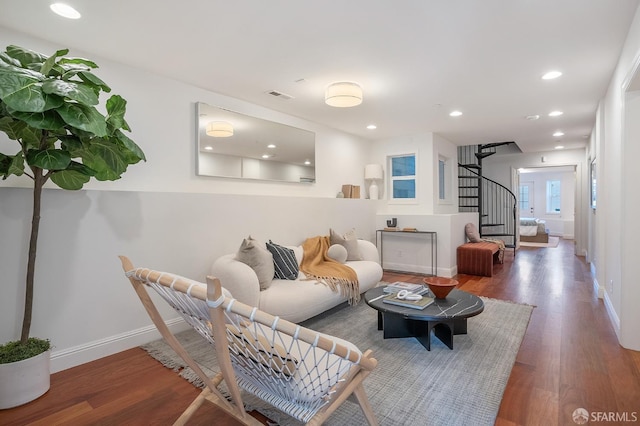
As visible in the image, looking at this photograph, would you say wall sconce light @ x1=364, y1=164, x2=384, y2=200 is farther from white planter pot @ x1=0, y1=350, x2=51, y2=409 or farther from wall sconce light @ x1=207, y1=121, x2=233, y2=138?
white planter pot @ x1=0, y1=350, x2=51, y2=409

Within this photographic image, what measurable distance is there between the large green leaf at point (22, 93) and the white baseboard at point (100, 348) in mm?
1755

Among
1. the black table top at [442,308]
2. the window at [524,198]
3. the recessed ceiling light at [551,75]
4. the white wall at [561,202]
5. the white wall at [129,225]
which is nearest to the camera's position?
the white wall at [129,225]

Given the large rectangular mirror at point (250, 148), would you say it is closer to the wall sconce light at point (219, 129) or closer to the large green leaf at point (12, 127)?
the wall sconce light at point (219, 129)

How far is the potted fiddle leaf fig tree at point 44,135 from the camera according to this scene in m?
1.62

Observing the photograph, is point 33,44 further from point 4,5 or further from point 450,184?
point 450,184

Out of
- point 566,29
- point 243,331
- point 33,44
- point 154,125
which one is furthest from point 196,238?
point 566,29

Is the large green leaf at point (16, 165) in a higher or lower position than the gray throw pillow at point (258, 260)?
higher

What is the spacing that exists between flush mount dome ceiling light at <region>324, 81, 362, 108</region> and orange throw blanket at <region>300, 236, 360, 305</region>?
5.55 ft

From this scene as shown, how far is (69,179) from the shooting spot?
7.07 feet

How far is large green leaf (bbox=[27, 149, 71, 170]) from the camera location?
1884 mm

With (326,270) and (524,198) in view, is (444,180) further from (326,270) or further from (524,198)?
(524,198)

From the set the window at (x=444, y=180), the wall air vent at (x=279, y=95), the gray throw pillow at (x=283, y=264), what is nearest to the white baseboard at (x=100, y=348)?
the gray throw pillow at (x=283, y=264)

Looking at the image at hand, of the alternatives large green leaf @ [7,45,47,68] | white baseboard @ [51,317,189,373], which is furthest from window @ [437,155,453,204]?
large green leaf @ [7,45,47,68]

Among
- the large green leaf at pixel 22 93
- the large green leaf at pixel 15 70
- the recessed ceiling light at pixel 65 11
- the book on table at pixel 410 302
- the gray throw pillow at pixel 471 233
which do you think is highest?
the recessed ceiling light at pixel 65 11
